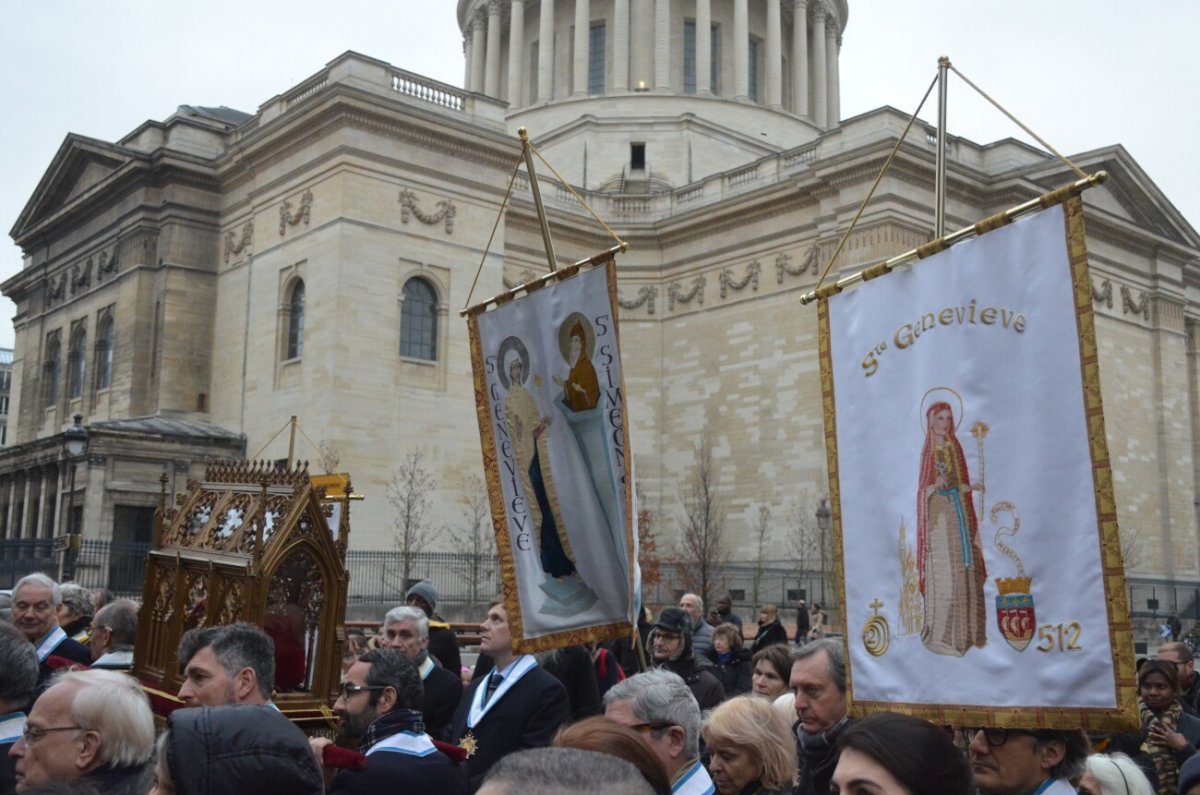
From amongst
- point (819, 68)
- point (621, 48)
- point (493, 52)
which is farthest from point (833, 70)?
point (493, 52)

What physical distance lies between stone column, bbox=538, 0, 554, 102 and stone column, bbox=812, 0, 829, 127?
12331 millimetres

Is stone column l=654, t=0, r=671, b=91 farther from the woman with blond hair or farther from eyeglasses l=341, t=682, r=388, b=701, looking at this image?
the woman with blond hair

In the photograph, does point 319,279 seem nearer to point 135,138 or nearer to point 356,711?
point 135,138

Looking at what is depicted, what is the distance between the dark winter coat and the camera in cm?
367

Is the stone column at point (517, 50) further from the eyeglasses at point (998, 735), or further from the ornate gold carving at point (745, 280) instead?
the eyeglasses at point (998, 735)

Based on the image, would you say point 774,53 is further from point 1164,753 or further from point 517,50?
point 1164,753

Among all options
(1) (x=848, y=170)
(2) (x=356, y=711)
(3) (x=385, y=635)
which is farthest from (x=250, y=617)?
(1) (x=848, y=170)

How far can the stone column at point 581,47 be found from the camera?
51.6 meters

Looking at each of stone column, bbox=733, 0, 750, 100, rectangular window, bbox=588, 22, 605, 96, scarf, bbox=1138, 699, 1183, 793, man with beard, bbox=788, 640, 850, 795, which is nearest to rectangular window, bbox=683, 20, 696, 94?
stone column, bbox=733, 0, 750, 100

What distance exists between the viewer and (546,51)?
52.8 m

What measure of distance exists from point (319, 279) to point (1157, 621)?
83.0ft

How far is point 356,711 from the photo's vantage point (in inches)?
217

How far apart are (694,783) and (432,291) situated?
29.9 m

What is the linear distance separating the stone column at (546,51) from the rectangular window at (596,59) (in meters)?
1.69
